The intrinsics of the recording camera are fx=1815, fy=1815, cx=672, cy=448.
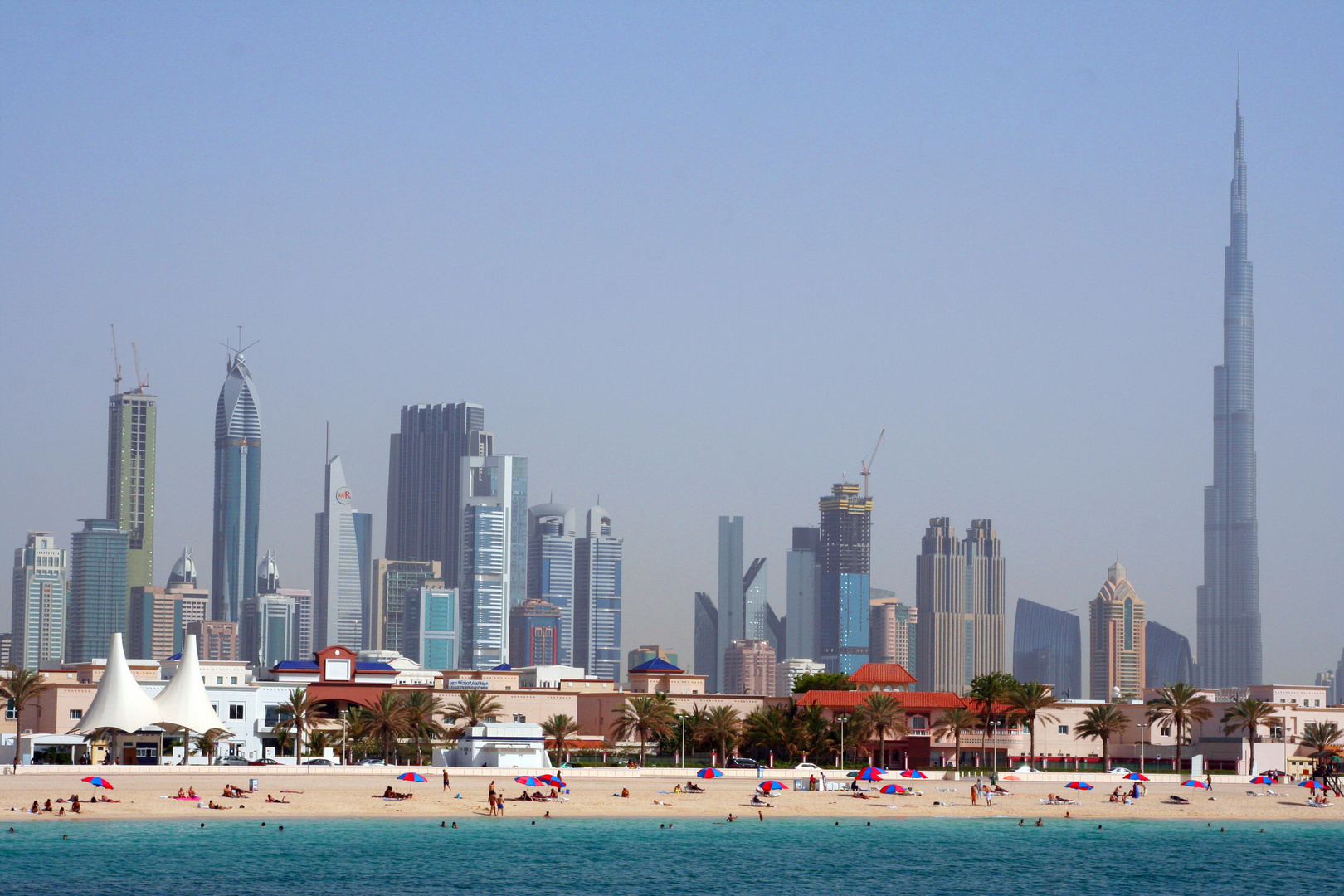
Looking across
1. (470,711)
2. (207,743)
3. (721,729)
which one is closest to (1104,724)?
(721,729)

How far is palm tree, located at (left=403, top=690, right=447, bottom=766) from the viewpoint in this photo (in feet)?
401

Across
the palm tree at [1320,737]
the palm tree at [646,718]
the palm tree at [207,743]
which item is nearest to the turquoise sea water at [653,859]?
the palm tree at [207,743]

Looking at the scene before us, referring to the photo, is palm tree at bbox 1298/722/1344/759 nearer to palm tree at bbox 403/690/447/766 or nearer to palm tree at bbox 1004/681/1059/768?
palm tree at bbox 1004/681/1059/768

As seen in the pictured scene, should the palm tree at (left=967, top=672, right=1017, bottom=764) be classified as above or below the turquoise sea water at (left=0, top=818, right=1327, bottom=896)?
above

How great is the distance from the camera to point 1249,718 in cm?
13012

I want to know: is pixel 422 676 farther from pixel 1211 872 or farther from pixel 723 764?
pixel 1211 872

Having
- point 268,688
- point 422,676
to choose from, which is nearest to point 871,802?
point 268,688

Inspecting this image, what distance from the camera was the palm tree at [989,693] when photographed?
12862 centimetres

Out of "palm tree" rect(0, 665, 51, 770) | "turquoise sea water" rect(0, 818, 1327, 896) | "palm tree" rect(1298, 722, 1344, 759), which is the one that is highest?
"palm tree" rect(0, 665, 51, 770)

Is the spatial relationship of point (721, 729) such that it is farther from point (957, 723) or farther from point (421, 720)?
point (421, 720)

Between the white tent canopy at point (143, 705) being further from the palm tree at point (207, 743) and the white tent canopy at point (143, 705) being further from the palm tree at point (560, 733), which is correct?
the palm tree at point (560, 733)

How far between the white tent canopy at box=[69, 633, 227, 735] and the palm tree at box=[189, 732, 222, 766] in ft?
2.01

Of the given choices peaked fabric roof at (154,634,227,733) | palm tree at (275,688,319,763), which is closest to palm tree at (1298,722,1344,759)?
palm tree at (275,688,319,763)

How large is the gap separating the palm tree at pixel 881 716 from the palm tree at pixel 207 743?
A: 43937 mm
